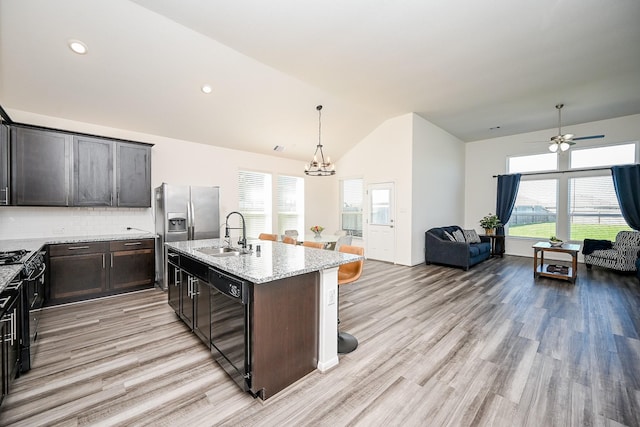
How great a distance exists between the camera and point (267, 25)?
10.1 ft

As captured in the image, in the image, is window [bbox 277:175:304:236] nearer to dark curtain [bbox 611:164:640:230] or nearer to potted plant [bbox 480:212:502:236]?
potted plant [bbox 480:212:502:236]

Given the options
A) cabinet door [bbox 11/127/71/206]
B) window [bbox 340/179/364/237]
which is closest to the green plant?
window [bbox 340/179/364/237]

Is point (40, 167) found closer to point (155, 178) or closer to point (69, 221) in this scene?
point (69, 221)

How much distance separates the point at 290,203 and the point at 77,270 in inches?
179

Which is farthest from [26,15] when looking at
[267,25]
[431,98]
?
[431,98]

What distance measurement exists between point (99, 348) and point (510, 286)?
587cm

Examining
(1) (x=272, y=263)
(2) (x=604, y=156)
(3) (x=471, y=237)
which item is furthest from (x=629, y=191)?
(1) (x=272, y=263)

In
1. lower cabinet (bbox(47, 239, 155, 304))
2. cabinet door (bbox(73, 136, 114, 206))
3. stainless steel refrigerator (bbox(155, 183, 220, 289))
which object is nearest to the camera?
lower cabinet (bbox(47, 239, 155, 304))

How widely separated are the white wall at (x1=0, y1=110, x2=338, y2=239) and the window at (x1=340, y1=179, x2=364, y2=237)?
99 centimetres

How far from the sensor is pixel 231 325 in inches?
79.6

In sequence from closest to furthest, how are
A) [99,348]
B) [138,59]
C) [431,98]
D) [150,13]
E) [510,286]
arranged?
[99,348]
[150,13]
[138,59]
[510,286]
[431,98]

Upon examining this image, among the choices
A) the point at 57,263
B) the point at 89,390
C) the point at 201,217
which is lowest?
the point at 89,390

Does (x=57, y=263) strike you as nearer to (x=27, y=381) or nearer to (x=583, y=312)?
(x=27, y=381)

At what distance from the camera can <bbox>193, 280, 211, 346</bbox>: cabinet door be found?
7.80 ft
